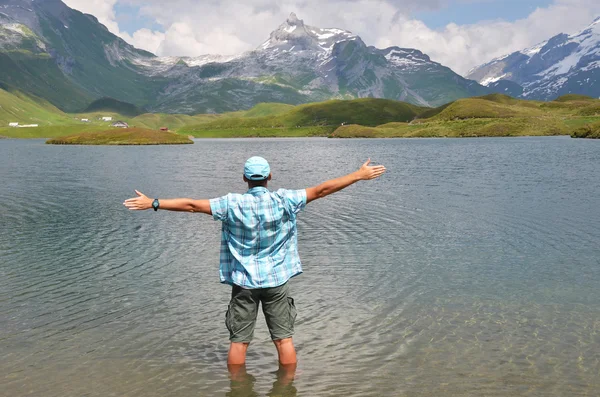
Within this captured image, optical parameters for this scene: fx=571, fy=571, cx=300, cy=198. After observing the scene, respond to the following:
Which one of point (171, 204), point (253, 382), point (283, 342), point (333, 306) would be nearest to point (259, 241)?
point (171, 204)

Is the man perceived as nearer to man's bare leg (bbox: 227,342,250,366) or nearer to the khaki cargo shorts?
the khaki cargo shorts

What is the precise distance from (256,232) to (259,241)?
0.64ft

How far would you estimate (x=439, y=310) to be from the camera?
17.2 meters

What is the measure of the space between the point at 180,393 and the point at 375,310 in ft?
24.4

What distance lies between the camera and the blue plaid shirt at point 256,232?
11.1 metres

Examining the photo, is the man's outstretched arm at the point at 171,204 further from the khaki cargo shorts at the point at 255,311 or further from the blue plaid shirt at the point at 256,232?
the khaki cargo shorts at the point at 255,311

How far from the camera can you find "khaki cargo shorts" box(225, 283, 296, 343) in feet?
37.4

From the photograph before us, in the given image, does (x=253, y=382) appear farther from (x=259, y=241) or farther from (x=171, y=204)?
(x=171, y=204)

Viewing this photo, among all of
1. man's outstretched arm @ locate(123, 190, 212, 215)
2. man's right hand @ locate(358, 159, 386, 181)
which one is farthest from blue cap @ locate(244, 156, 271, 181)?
man's right hand @ locate(358, 159, 386, 181)

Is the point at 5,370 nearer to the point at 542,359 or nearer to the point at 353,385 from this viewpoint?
the point at 353,385

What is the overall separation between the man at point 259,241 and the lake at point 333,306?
1710 millimetres

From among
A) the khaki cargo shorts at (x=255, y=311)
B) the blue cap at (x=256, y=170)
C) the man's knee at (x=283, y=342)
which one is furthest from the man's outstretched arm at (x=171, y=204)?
the man's knee at (x=283, y=342)

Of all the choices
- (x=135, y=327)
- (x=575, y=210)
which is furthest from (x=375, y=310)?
(x=575, y=210)

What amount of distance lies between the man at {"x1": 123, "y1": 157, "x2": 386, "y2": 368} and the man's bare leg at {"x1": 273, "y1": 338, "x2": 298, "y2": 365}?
42 cm
